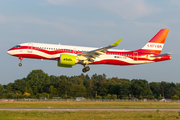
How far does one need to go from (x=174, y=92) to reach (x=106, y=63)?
74411 millimetres

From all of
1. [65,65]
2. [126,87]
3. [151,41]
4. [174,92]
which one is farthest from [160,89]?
[65,65]

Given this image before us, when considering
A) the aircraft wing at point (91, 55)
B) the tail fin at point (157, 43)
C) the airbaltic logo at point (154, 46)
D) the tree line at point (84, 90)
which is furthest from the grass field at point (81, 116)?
the tree line at point (84, 90)

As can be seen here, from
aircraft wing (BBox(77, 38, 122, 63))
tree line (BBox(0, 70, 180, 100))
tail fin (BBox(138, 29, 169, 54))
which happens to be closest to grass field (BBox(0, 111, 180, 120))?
aircraft wing (BBox(77, 38, 122, 63))

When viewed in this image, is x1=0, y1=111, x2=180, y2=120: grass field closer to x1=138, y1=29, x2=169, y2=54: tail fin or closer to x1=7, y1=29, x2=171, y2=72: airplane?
x1=7, y1=29, x2=171, y2=72: airplane

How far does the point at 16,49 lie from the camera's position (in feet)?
135

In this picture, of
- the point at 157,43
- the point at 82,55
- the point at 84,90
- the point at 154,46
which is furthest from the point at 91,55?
the point at 84,90

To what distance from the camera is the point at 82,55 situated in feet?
133

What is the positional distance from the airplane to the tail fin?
2.66 feet

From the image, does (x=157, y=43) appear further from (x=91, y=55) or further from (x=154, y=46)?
(x=91, y=55)

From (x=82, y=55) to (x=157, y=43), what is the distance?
15536mm

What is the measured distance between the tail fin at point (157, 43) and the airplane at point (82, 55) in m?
0.81

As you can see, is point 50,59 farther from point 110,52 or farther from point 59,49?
point 110,52

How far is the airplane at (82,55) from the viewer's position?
40312mm

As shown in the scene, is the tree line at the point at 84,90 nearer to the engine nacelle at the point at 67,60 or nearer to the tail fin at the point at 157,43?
the tail fin at the point at 157,43
